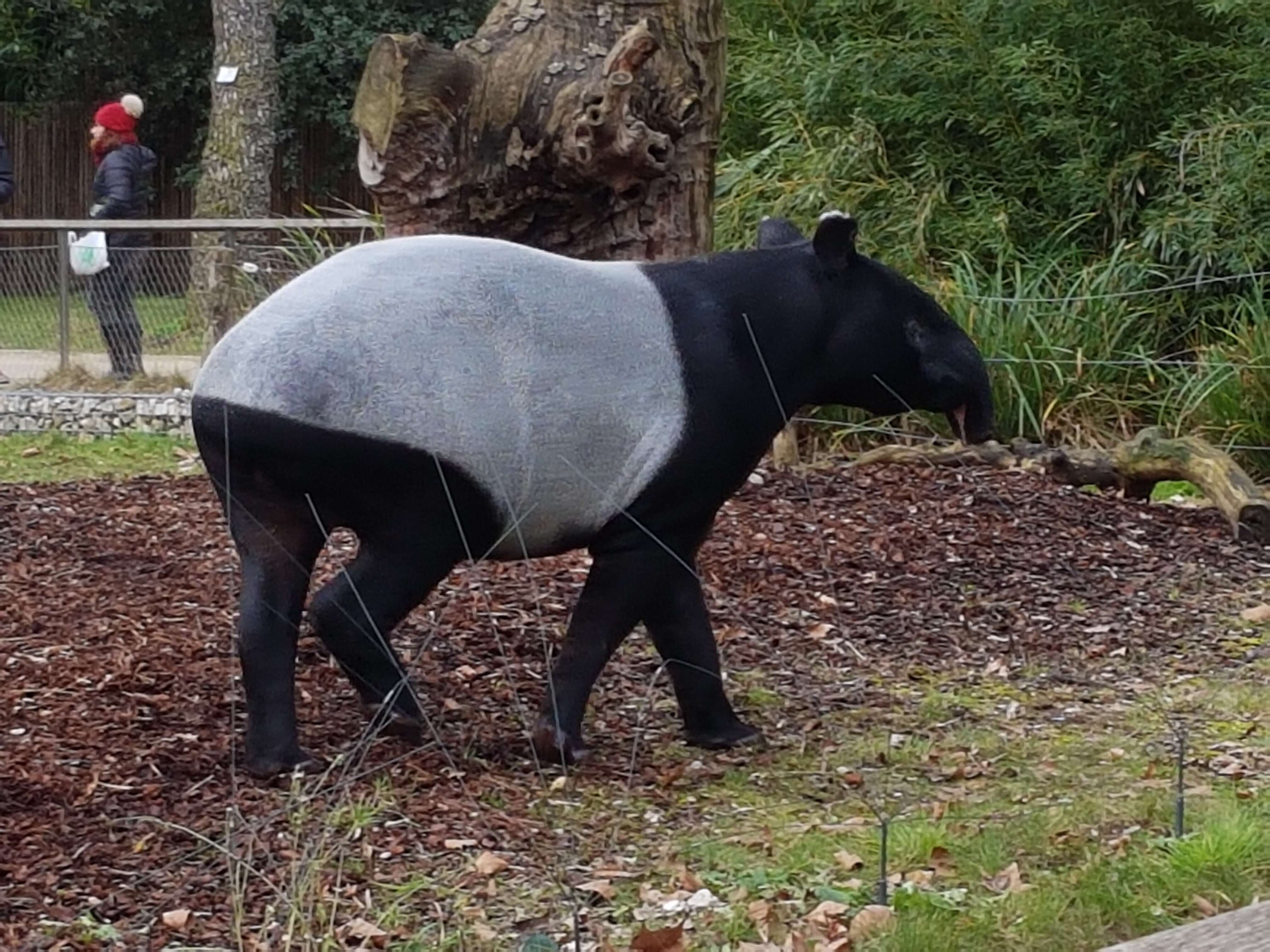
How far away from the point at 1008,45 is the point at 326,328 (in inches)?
349

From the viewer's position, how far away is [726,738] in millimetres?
5645

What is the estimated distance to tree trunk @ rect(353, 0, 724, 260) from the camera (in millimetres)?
7590

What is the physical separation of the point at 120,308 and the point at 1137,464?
7544 millimetres

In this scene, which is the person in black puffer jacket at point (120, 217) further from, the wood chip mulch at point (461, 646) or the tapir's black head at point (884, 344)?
the tapir's black head at point (884, 344)

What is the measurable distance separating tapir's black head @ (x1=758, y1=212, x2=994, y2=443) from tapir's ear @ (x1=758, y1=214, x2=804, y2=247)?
0.08m

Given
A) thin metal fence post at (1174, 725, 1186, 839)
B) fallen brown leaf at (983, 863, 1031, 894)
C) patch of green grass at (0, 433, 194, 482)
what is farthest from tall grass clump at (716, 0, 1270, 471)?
fallen brown leaf at (983, 863, 1031, 894)

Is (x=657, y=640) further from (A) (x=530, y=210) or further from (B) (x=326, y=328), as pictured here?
(A) (x=530, y=210)

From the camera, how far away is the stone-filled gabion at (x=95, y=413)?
13.5m

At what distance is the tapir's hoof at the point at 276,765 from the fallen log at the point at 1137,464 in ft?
16.0

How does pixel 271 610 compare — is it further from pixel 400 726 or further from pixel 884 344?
pixel 884 344

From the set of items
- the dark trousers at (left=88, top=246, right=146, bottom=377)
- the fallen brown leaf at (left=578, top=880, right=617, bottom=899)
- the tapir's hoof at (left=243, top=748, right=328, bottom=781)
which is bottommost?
the dark trousers at (left=88, top=246, right=146, bottom=377)

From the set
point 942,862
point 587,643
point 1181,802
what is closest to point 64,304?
point 587,643

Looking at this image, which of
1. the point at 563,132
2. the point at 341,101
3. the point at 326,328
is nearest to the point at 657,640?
the point at 326,328

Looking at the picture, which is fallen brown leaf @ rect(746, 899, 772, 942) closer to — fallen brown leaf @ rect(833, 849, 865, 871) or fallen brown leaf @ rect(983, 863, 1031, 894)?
fallen brown leaf @ rect(833, 849, 865, 871)
